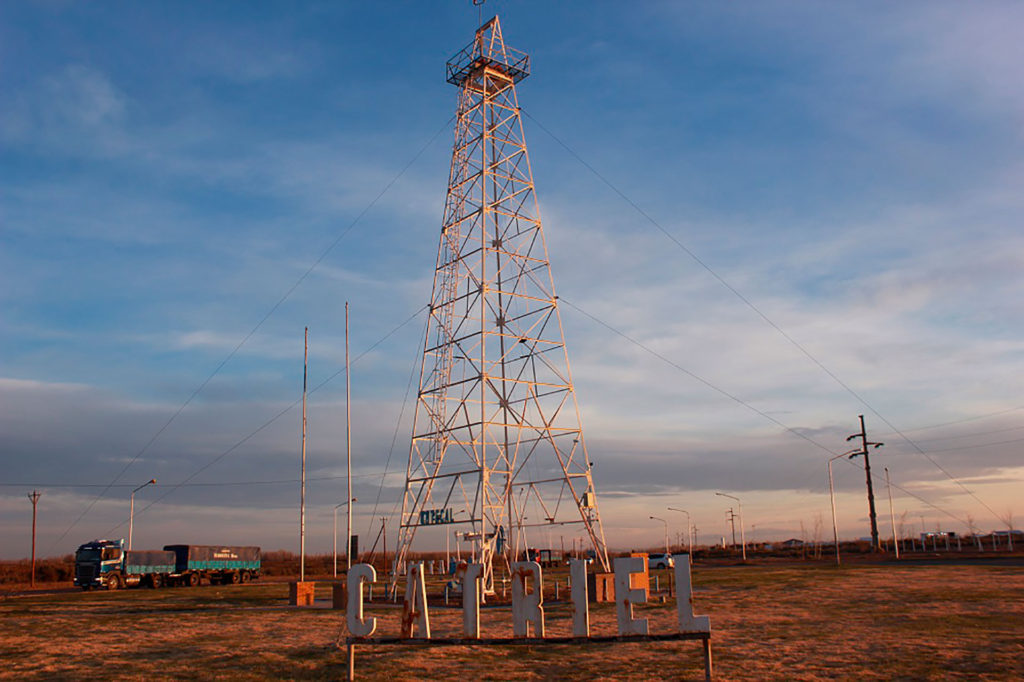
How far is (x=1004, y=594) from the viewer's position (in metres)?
35.4

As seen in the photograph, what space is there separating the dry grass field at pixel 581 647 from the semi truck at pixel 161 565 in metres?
29.0

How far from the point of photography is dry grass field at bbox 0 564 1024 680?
762 inches

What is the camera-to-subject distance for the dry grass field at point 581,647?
19.4 m

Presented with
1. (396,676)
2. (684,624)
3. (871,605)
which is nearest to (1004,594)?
(871,605)

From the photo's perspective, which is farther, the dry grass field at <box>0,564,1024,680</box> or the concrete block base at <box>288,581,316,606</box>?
the concrete block base at <box>288,581,316,606</box>

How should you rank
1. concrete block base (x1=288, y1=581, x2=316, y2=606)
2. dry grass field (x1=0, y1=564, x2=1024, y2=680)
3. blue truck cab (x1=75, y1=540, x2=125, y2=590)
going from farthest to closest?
1. blue truck cab (x1=75, y1=540, x2=125, y2=590)
2. concrete block base (x1=288, y1=581, x2=316, y2=606)
3. dry grass field (x1=0, y1=564, x2=1024, y2=680)

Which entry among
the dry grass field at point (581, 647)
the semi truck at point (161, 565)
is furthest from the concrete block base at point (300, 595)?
the semi truck at point (161, 565)

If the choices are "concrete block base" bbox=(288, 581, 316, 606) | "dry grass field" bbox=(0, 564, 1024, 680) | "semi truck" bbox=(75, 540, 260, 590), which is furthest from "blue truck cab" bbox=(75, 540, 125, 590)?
"concrete block base" bbox=(288, 581, 316, 606)

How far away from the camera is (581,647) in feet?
77.0

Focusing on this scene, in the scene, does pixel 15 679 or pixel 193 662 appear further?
pixel 193 662

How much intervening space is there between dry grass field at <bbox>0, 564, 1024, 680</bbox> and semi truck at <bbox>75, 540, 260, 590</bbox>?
29010 mm

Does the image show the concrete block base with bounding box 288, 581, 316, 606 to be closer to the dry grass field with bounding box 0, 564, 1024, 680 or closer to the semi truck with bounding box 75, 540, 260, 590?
the dry grass field with bounding box 0, 564, 1024, 680

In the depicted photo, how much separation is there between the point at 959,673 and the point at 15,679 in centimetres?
2215

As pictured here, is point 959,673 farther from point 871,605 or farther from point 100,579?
point 100,579
